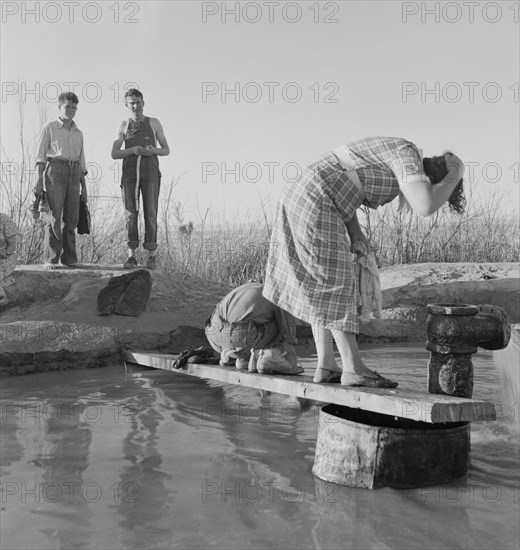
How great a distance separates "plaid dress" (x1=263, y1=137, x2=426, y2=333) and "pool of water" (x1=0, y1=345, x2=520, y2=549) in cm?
92

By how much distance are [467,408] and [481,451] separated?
102cm

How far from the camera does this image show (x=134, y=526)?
10.4 feet

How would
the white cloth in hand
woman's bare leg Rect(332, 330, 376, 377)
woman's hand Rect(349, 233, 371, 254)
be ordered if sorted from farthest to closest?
woman's hand Rect(349, 233, 371, 254) < the white cloth in hand < woman's bare leg Rect(332, 330, 376, 377)

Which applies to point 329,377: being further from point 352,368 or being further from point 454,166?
point 454,166

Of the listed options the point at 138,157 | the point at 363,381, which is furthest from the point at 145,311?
the point at 363,381

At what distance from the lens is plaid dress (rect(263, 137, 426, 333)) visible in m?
3.81

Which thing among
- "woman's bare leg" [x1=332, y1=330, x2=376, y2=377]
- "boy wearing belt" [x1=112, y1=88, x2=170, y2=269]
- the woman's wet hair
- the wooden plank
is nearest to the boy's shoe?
"boy wearing belt" [x1=112, y1=88, x2=170, y2=269]

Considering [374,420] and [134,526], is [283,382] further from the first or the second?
[134,526]

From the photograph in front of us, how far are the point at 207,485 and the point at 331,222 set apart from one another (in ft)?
4.97

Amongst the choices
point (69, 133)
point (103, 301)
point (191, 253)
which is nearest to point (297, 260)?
point (103, 301)

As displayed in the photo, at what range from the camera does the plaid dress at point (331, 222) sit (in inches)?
150

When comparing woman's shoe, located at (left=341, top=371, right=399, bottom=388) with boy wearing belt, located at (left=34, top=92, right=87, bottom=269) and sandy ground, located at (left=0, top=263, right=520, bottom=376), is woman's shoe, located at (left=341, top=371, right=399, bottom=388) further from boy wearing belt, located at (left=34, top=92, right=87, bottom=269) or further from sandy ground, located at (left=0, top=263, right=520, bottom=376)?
boy wearing belt, located at (left=34, top=92, right=87, bottom=269)

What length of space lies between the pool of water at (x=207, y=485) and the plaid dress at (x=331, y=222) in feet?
3.01

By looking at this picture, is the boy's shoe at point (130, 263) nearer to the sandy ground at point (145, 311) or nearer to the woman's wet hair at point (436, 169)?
the sandy ground at point (145, 311)
